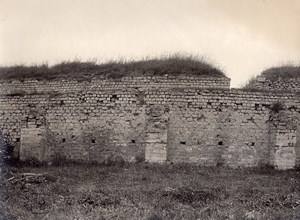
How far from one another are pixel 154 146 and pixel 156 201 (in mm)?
5331

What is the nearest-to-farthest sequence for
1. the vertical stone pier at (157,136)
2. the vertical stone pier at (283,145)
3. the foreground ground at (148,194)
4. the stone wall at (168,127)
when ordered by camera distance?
1. the foreground ground at (148,194)
2. the vertical stone pier at (157,136)
3. the vertical stone pier at (283,145)
4. the stone wall at (168,127)

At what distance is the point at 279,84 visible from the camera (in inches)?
671

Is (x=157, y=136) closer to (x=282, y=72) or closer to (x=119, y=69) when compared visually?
(x=119, y=69)

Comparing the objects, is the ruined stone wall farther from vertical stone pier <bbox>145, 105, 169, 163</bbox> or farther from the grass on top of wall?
vertical stone pier <bbox>145, 105, 169, 163</bbox>

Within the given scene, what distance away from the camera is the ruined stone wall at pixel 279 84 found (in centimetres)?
1700

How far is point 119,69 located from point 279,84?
6.11 meters

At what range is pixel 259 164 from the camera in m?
14.8

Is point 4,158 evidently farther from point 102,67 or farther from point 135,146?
point 102,67

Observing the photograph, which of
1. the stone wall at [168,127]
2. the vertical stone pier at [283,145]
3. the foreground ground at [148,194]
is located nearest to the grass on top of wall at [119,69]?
the stone wall at [168,127]

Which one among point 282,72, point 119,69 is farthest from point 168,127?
point 282,72

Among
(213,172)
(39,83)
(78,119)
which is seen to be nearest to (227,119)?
(213,172)

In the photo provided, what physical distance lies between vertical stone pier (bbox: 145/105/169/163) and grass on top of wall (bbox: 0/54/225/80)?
9.02 ft

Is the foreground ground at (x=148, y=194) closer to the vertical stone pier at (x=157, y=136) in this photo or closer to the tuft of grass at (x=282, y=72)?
the vertical stone pier at (x=157, y=136)

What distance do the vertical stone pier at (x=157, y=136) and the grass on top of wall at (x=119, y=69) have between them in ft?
9.02
